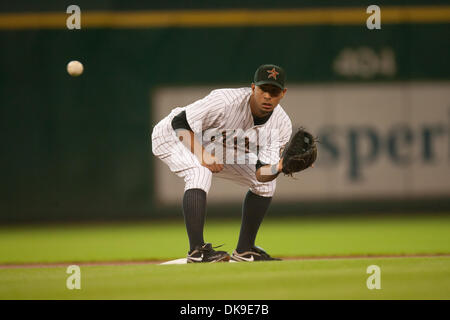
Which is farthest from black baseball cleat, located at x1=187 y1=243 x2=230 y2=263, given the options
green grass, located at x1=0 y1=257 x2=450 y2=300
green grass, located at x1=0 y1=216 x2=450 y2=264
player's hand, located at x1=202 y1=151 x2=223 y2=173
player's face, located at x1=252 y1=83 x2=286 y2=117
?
green grass, located at x1=0 y1=216 x2=450 y2=264

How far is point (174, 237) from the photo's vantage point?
6.69 meters

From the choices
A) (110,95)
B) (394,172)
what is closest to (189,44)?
(110,95)

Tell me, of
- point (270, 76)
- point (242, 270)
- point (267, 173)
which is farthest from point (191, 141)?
point (242, 270)

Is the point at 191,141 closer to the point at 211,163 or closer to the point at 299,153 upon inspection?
the point at 211,163

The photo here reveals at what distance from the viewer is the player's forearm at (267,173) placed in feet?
13.9

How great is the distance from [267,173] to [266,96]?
18.9 inches

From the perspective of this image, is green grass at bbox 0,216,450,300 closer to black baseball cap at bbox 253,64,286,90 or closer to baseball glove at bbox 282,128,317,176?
baseball glove at bbox 282,128,317,176

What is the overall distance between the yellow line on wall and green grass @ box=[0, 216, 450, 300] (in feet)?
9.15

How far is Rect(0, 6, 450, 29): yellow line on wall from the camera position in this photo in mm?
8109

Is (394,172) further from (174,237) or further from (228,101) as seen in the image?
(228,101)

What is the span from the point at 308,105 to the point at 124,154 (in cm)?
231

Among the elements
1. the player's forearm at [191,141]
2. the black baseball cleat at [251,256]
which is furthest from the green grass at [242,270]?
the player's forearm at [191,141]

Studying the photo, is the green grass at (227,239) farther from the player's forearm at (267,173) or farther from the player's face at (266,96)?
the player's face at (266,96)

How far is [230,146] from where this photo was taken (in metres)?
4.59
